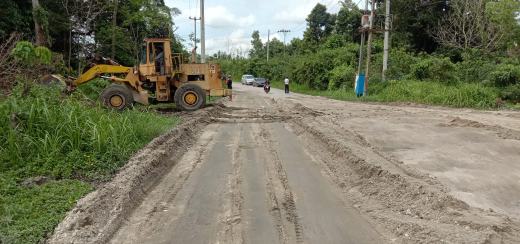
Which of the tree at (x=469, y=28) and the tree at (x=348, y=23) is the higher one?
the tree at (x=348, y=23)

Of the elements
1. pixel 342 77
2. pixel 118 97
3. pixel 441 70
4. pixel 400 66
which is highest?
pixel 400 66

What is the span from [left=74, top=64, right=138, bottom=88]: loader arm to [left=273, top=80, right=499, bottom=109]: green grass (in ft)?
48.0

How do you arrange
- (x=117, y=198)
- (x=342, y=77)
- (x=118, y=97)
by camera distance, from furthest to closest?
(x=342, y=77), (x=118, y=97), (x=117, y=198)

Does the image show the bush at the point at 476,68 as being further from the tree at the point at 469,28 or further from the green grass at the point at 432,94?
the tree at the point at 469,28

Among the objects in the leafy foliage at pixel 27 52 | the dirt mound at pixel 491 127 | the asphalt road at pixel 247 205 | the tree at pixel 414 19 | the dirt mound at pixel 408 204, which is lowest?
the asphalt road at pixel 247 205

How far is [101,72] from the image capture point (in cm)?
1819

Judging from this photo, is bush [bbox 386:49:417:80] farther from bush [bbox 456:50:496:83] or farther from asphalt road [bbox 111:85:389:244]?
asphalt road [bbox 111:85:389:244]

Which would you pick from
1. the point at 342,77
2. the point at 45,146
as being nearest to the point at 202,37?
the point at 342,77

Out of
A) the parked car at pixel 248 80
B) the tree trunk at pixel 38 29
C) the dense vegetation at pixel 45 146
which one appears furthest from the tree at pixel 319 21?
the dense vegetation at pixel 45 146

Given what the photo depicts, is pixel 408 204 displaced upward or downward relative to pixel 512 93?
downward

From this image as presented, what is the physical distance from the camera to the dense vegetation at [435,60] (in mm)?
23828

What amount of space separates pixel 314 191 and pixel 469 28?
31538mm

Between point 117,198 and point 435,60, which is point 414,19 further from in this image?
point 117,198

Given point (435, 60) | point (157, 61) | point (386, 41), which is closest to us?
point (157, 61)
